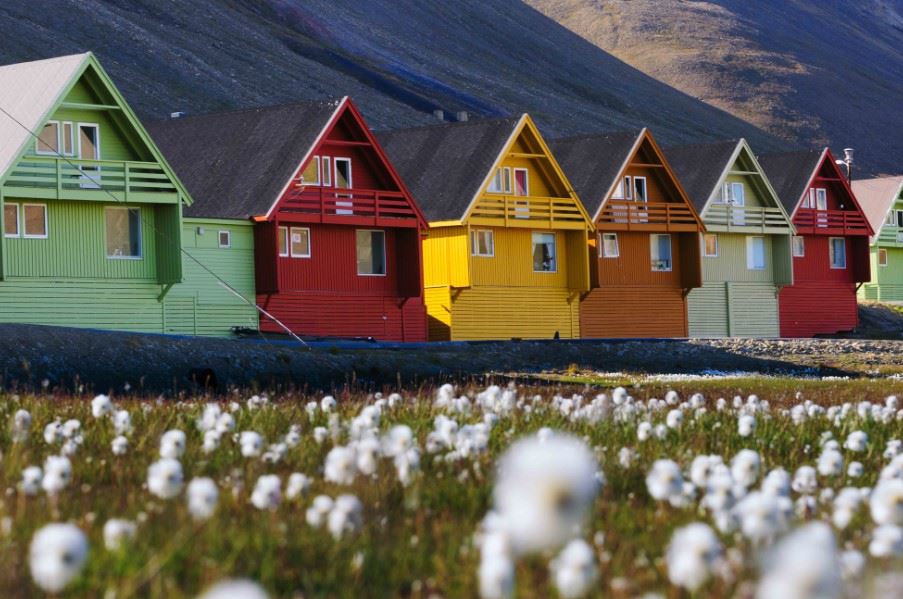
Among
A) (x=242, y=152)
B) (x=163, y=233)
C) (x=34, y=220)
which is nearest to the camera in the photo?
(x=34, y=220)

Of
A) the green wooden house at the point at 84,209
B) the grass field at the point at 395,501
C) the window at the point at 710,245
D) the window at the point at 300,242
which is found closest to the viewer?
the grass field at the point at 395,501

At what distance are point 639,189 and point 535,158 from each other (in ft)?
19.2

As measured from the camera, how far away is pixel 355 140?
5191 centimetres

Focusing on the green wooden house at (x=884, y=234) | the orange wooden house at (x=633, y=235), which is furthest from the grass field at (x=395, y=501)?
the green wooden house at (x=884, y=234)

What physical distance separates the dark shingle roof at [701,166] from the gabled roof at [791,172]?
16.2ft

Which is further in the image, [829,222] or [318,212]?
[829,222]

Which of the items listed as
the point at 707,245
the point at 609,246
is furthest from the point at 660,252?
the point at 707,245

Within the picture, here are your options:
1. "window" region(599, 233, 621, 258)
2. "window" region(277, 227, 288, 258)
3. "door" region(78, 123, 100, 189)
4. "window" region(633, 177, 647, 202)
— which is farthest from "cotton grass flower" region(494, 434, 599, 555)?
"window" region(633, 177, 647, 202)

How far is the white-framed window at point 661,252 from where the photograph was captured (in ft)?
209

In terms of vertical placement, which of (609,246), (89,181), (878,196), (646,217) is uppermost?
(878,196)

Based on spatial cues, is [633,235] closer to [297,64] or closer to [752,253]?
[752,253]

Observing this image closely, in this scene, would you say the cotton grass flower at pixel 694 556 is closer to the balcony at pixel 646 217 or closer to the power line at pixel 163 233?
the power line at pixel 163 233

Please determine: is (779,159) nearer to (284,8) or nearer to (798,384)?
(798,384)

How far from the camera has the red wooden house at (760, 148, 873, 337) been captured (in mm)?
71125
